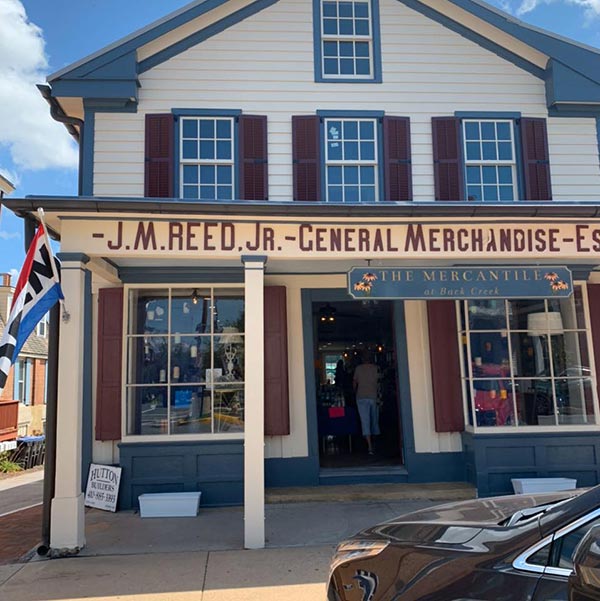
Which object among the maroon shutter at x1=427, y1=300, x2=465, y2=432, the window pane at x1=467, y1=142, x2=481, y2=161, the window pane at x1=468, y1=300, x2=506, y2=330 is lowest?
the maroon shutter at x1=427, y1=300, x2=465, y2=432

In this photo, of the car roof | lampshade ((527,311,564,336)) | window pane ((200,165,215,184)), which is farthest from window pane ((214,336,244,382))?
the car roof

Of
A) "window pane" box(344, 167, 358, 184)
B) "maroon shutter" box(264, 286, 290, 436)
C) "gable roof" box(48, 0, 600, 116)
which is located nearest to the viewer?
"maroon shutter" box(264, 286, 290, 436)

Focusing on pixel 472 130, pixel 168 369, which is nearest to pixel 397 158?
pixel 472 130

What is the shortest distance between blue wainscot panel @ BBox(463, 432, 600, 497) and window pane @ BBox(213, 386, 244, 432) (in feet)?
10.5

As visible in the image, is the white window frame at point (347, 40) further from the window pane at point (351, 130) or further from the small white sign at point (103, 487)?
the small white sign at point (103, 487)

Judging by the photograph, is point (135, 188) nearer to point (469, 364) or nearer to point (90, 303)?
point (90, 303)

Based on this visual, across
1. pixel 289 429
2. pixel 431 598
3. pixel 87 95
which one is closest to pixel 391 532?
pixel 431 598

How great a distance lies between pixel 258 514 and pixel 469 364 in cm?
375

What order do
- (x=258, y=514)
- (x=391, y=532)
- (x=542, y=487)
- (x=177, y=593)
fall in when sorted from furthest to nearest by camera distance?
(x=542, y=487) → (x=258, y=514) → (x=177, y=593) → (x=391, y=532)

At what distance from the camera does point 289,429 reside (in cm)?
778

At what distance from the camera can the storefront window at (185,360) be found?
7637 millimetres

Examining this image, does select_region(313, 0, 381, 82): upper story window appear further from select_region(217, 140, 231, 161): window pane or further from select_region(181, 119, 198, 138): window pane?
select_region(181, 119, 198, 138): window pane

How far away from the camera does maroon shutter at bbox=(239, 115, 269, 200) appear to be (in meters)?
7.88

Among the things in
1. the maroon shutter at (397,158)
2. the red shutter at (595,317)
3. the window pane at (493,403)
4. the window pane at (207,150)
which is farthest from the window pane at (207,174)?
the red shutter at (595,317)
